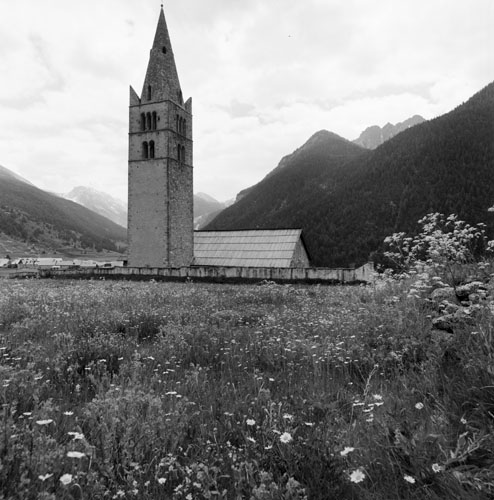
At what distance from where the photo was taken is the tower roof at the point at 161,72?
42438mm

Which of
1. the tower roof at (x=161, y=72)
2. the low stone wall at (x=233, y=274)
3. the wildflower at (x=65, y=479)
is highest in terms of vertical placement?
the tower roof at (x=161, y=72)

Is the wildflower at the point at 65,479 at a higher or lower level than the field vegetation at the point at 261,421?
higher

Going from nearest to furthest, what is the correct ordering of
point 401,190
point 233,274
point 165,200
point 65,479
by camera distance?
1. point 65,479
2. point 233,274
3. point 165,200
4. point 401,190

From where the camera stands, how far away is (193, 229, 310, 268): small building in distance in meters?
38.9

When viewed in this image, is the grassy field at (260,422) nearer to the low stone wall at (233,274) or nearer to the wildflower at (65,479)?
the wildflower at (65,479)

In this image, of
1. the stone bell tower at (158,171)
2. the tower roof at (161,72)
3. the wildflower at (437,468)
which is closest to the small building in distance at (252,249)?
the stone bell tower at (158,171)

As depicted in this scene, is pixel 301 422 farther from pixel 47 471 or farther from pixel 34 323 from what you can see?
pixel 34 323

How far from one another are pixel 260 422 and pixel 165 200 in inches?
1538

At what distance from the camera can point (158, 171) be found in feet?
137

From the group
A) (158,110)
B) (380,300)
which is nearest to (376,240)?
(158,110)

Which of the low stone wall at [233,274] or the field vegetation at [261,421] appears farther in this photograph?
the low stone wall at [233,274]

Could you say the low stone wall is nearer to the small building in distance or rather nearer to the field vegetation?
the small building in distance

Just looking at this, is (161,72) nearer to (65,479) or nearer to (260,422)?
(260,422)

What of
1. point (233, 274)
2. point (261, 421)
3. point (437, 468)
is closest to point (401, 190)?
point (233, 274)
